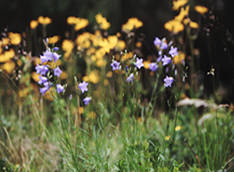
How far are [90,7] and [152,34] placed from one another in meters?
1.18

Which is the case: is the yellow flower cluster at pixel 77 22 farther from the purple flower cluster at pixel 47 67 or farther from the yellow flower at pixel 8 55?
the purple flower cluster at pixel 47 67

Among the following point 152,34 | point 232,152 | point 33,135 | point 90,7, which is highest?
point 90,7

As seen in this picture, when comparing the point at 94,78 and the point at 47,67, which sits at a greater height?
the point at 94,78

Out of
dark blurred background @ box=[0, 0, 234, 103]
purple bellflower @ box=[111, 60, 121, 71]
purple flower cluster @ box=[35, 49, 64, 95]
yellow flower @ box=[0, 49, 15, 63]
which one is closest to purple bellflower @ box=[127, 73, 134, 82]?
purple bellflower @ box=[111, 60, 121, 71]

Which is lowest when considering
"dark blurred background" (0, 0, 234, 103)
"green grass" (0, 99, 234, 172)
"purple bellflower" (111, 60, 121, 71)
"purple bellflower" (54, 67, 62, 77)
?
"green grass" (0, 99, 234, 172)

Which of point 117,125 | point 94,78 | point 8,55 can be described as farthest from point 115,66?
point 8,55

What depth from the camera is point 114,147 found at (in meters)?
3.02

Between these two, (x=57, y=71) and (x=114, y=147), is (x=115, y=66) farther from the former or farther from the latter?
(x=114, y=147)

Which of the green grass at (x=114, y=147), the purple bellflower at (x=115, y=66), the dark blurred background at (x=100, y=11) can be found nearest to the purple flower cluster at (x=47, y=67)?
the green grass at (x=114, y=147)

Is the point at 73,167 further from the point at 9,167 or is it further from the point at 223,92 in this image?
the point at 223,92

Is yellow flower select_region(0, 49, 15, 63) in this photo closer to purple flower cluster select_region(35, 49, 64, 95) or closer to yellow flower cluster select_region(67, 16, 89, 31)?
yellow flower cluster select_region(67, 16, 89, 31)

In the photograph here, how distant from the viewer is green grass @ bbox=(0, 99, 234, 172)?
2.11 metres

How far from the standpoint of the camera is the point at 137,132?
2350 mm

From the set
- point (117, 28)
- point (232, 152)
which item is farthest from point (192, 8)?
point (232, 152)
